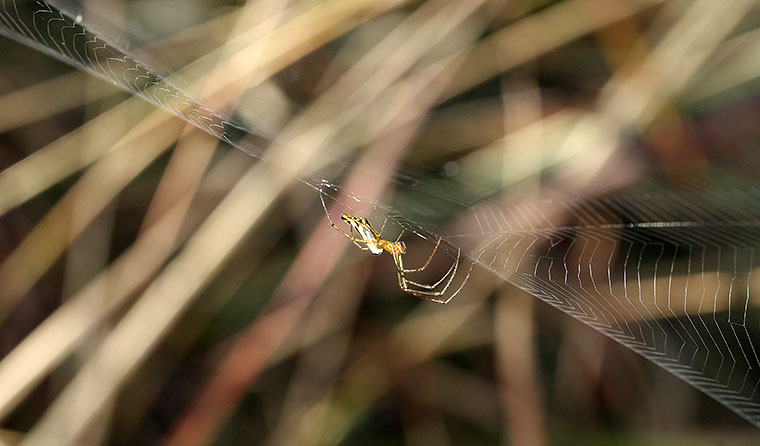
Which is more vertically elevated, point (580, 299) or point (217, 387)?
point (580, 299)

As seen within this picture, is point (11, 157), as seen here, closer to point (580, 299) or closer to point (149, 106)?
point (149, 106)

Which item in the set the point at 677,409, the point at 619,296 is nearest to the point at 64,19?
the point at 619,296

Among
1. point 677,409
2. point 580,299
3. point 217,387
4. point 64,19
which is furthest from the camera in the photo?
point 677,409

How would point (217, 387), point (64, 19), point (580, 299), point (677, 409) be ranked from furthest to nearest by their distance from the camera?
point (677, 409) < point (217, 387) < point (580, 299) < point (64, 19)

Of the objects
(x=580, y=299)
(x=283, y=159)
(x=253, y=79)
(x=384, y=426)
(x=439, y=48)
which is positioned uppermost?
(x=439, y=48)

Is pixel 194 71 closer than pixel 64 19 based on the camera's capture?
No

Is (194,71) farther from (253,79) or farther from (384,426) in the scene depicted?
(384,426)

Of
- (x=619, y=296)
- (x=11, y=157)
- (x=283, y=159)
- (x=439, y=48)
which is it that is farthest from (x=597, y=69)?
(x=11, y=157)
